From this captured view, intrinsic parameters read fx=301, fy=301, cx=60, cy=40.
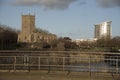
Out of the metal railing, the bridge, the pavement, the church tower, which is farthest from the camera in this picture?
the church tower

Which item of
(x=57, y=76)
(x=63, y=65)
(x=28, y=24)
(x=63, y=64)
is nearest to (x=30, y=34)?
(x=28, y=24)

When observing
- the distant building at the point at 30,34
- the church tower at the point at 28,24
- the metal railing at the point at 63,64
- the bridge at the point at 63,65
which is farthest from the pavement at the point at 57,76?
the church tower at the point at 28,24

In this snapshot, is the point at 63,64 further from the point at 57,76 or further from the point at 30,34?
the point at 30,34

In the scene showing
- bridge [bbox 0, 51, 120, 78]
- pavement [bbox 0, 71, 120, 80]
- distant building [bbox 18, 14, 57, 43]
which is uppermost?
distant building [bbox 18, 14, 57, 43]

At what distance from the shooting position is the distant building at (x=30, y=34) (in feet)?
478

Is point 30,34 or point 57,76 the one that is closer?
point 57,76

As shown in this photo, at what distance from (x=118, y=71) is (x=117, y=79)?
67.1 inches

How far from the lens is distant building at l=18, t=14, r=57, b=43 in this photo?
145775mm

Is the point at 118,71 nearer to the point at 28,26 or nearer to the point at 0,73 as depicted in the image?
the point at 0,73

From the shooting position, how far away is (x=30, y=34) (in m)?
150

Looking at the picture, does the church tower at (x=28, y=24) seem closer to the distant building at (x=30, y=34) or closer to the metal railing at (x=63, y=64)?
the distant building at (x=30, y=34)

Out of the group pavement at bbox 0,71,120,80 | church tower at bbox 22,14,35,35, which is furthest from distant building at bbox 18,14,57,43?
pavement at bbox 0,71,120,80

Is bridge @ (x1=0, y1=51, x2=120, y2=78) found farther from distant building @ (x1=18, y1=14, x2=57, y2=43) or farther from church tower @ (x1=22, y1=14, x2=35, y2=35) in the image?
church tower @ (x1=22, y1=14, x2=35, y2=35)

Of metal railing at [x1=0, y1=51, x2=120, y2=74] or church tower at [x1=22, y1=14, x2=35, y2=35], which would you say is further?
church tower at [x1=22, y1=14, x2=35, y2=35]
